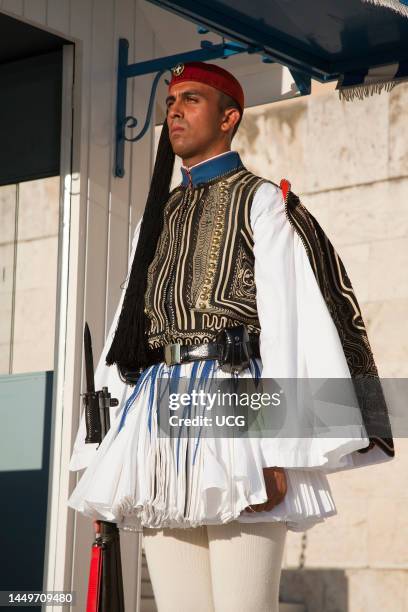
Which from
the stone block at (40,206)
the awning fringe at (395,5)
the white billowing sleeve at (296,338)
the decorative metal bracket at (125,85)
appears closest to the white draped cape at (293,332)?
the white billowing sleeve at (296,338)

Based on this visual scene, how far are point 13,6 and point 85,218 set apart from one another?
929mm

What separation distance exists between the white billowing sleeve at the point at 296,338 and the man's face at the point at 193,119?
1.05 feet

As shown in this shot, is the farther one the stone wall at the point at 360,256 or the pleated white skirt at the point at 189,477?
the stone wall at the point at 360,256

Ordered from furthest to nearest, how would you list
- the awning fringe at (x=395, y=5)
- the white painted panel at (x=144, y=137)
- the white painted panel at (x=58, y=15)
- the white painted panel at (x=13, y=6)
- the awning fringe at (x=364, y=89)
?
the white painted panel at (x=144, y=137), the white painted panel at (x=58, y=15), the white painted panel at (x=13, y=6), the awning fringe at (x=364, y=89), the awning fringe at (x=395, y=5)

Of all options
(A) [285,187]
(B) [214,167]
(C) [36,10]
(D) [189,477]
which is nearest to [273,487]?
(D) [189,477]

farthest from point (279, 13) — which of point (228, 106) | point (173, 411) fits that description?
point (173, 411)

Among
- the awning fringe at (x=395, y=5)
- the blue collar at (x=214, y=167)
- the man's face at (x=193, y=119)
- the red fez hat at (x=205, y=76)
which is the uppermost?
the awning fringe at (x=395, y=5)

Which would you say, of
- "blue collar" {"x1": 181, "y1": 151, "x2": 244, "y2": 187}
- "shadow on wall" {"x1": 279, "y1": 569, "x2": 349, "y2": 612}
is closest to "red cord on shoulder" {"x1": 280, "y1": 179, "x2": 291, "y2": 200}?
"blue collar" {"x1": 181, "y1": 151, "x2": 244, "y2": 187}

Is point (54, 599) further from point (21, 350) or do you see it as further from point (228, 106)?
point (228, 106)

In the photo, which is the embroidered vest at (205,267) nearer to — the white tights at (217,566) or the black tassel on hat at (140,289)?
the black tassel on hat at (140,289)

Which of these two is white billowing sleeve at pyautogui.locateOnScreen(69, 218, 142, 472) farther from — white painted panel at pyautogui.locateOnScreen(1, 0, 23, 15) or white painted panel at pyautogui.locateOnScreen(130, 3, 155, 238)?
white painted panel at pyautogui.locateOnScreen(130, 3, 155, 238)

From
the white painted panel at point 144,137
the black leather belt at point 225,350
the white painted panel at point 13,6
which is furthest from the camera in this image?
the white painted panel at point 144,137

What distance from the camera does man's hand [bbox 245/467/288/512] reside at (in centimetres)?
326

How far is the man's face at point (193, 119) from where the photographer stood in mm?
3693
